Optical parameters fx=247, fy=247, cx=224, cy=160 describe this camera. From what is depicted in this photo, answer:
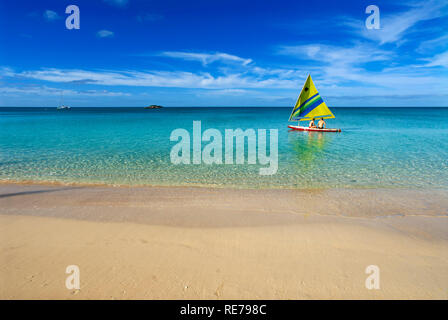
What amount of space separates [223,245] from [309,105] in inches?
1033

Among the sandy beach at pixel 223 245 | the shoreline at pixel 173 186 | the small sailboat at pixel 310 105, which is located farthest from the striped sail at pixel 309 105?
the sandy beach at pixel 223 245

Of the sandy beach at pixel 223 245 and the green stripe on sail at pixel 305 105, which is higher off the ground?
the green stripe on sail at pixel 305 105

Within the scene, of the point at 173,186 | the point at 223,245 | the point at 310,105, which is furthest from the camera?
the point at 310,105

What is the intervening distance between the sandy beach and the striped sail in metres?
21.2

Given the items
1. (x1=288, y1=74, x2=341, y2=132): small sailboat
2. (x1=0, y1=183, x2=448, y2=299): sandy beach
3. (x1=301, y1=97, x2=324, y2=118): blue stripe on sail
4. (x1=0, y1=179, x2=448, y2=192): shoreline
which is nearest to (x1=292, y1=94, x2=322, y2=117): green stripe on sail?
(x1=288, y1=74, x2=341, y2=132): small sailboat

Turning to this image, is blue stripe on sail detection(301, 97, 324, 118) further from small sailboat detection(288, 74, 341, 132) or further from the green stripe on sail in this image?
the green stripe on sail

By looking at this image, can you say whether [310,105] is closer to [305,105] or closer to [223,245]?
[305,105]

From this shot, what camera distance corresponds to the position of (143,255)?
4.30 meters

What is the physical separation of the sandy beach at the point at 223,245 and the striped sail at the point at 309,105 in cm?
2122

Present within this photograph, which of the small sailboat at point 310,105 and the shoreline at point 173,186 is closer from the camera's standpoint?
the shoreline at point 173,186

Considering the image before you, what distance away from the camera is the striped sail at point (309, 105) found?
88.2 feet

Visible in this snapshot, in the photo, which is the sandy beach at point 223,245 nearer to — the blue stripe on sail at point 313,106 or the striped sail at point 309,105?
the striped sail at point 309,105

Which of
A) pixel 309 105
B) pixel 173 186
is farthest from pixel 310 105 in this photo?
pixel 173 186

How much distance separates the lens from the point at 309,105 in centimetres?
2784
